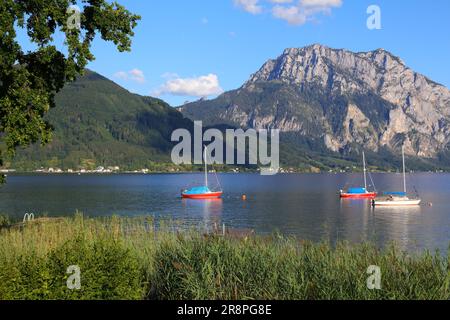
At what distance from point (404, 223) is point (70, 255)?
7753cm

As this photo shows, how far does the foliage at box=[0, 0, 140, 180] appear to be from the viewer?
17.8 meters

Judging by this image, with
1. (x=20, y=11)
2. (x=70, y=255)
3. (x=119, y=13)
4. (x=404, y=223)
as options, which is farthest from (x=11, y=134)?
(x=404, y=223)

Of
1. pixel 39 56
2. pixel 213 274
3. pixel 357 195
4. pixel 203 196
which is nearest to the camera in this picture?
pixel 213 274

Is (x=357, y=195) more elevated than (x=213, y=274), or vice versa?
(x=213, y=274)

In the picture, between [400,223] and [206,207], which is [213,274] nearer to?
[400,223]

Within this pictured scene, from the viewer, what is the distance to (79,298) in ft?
35.4

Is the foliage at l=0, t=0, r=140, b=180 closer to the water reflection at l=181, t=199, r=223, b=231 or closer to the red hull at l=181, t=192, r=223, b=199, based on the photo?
the water reflection at l=181, t=199, r=223, b=231

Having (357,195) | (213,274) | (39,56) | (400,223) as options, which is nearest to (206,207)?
(400,223)

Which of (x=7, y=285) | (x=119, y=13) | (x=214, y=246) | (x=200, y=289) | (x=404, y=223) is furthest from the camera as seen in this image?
(x=404, y=223)

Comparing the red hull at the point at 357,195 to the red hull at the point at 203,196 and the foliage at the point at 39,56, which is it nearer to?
the red hull at the point at 203,196

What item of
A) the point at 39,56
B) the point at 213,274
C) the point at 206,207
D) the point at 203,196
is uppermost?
the point at 39,56

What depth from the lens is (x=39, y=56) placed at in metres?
19.8
